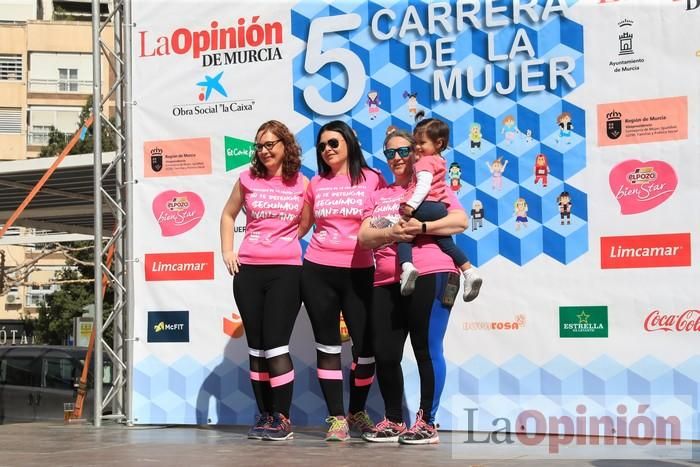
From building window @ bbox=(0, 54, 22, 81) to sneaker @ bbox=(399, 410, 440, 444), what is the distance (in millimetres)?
41459

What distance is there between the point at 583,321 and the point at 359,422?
1.54 metres

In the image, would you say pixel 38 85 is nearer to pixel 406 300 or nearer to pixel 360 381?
pixel 360 381

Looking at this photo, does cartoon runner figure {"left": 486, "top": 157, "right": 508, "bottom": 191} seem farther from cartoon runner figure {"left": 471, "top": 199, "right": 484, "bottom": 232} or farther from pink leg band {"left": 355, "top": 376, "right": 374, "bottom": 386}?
pink leg band {"left": 355, "top": 376, "right": 374, "bottom": 386}

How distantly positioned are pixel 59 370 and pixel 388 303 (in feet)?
27.0

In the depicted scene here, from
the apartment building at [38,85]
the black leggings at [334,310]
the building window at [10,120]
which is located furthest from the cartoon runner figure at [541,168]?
the building window at [10,120]

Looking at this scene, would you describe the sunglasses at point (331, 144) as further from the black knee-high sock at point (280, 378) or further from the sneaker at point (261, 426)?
the sneaker at point (261, 426)

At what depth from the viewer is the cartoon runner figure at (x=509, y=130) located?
6945 mm

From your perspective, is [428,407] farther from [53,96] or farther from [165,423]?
[53,96]

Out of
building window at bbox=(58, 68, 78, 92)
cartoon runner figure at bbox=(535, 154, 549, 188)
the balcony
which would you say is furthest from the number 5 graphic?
building window at bbox=(58, 68, 78, 92)

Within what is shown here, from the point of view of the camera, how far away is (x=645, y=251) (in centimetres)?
651

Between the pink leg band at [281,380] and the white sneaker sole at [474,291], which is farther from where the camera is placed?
the pink leg band at [281,380]

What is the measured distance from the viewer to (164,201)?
7.94m

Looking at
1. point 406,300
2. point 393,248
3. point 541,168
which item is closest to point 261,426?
point 406,300

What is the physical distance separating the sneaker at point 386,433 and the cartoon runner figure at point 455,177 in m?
1.71
